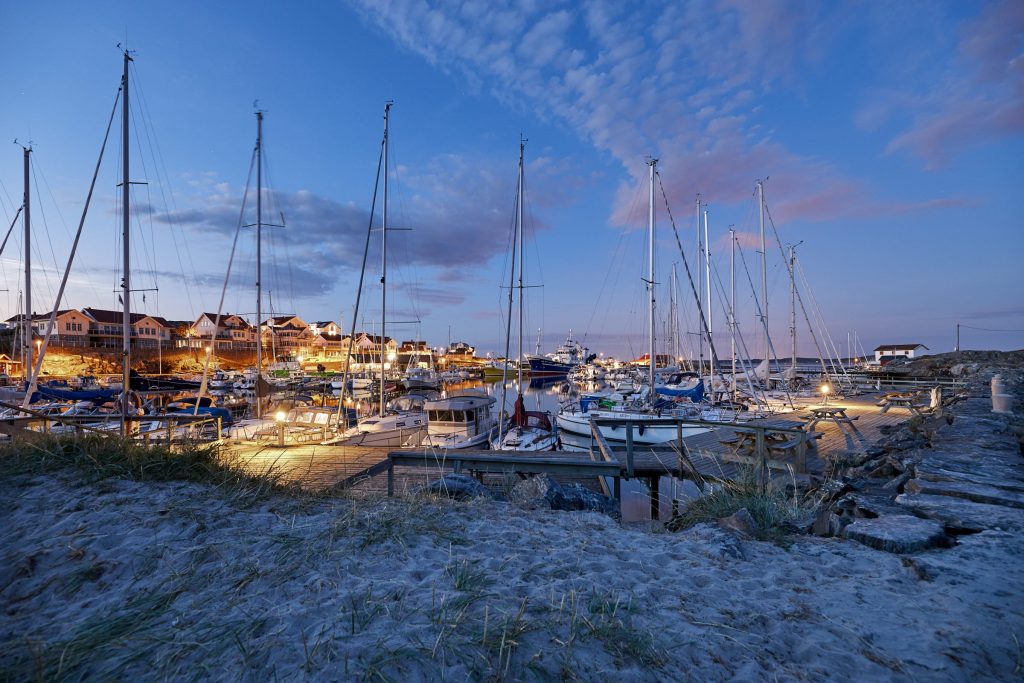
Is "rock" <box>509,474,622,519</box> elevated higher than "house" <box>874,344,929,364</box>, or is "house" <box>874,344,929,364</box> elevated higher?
"house" <box>874,344,929,364</box>

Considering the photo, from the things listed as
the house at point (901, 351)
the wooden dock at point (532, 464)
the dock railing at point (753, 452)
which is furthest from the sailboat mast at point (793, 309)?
the house at point (901, 351)

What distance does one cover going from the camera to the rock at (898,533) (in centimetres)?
407

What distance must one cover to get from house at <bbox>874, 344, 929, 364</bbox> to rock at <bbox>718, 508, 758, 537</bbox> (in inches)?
4860

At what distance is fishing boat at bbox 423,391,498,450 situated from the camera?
19.3 m

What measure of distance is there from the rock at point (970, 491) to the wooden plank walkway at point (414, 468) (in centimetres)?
290

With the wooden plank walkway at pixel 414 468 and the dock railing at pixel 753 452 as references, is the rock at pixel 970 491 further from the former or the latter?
the wooden plank walkway at pixel 414 468

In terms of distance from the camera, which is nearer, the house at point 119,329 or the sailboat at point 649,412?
the sailboat at point 649,412

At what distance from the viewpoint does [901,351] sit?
4067 inches

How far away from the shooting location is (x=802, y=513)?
557 cm

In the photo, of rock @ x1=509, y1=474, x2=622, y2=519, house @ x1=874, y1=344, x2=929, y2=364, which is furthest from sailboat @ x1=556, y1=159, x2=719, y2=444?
house @ x1=874, y1=344, x2=929, y2=364

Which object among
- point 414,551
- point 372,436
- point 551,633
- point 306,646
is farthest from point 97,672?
point 372,436

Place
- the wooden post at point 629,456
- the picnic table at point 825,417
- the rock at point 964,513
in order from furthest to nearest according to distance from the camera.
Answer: the picnic table at point 825,417 < the wooden post at point 629,456 < the rock at point 964,513

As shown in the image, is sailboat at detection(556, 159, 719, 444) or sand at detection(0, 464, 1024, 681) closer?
sand at detection(0, 464, 1024, 681)

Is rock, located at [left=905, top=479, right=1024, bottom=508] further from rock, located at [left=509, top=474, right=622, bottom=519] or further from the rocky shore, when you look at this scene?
rock, located at [left=509, top=474, right=622, bottom=519]
